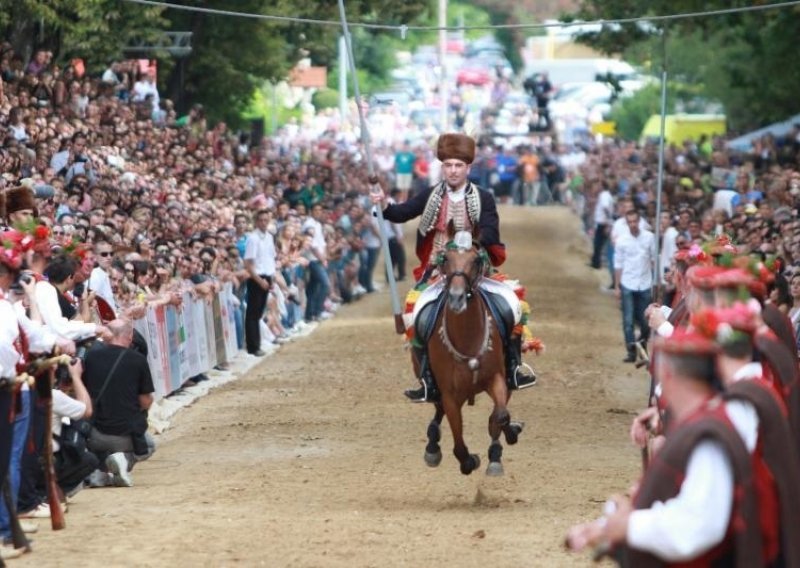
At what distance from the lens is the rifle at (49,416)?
39.8 feet

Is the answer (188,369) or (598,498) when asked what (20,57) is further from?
(598,498)

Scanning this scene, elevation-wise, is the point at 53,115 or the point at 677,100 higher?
the point at 53,115

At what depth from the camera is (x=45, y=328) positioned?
12.4 m

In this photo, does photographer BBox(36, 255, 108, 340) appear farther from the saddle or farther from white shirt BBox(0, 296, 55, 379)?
the saddle

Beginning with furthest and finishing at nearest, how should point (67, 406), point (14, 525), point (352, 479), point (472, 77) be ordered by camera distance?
point (472, 77) → point (352, 479) → point (67, 406) → point (14, 525)

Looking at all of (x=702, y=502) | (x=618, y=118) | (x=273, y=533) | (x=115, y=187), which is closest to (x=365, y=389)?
(x=115, y=187)

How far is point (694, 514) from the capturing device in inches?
271

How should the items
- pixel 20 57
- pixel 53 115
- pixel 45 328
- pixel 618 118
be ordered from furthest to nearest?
pixel 618 118, pixel 20 57, pixel 53 115, pixel 45 328

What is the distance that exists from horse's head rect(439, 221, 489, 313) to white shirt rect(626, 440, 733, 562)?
752 centimetres

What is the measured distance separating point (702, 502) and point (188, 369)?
642 inches

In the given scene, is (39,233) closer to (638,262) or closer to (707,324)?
(707,324)

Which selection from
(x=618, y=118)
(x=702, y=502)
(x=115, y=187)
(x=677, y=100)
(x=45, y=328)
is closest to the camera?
(x=702, y=502)

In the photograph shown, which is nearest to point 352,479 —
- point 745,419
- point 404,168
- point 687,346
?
point 745,419

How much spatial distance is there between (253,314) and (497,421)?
12.4m
